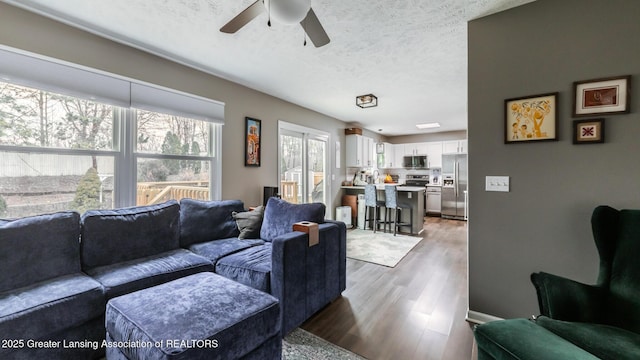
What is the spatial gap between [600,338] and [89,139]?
3844 millimetres

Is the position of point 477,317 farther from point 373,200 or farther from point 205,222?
point 373,200

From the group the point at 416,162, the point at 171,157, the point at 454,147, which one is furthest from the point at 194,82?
the point at 454,147

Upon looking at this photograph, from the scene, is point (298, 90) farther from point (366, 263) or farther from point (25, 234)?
point (25, 234)

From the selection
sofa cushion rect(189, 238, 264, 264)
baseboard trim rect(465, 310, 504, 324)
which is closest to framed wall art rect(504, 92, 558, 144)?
baseboard trim rect(465, 310, 504, 324)

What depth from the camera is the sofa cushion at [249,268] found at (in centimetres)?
199

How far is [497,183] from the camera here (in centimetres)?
207

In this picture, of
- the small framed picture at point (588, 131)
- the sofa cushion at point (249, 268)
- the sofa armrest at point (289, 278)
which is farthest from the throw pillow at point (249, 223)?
the small framed picture at point (588, 131)

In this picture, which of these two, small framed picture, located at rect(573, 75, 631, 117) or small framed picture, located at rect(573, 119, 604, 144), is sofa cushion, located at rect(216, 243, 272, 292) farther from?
small framed picture, located at rect(573, 75, 631, 117)

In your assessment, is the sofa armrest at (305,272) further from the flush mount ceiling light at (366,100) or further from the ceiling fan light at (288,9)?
the flush mount ceiling light at (366,100)

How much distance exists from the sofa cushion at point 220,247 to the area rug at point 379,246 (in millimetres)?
1758

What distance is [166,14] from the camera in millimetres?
2070

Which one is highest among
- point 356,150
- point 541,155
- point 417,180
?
point 356,150

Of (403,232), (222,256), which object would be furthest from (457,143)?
(222,256)

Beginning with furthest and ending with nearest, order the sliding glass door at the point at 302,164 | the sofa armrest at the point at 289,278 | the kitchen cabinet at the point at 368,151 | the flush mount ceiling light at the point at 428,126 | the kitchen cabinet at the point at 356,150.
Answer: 1. the kitchen cabinet at the point at 368,151
2. the flush mount ceiling light at the point at 428,126
3. the kitchen cabinet at the point at 356,150
4. the sliding glass door at the point at 302,164
5. the sofa armrest at the point at 289,278
